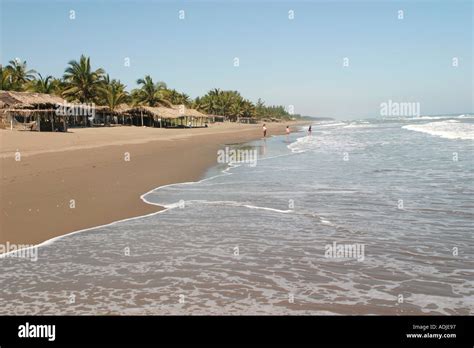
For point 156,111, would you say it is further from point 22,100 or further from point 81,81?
point 22,100

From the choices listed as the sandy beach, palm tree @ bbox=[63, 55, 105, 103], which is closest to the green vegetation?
palm tree @ bbox=[63, 55, 105, 103]

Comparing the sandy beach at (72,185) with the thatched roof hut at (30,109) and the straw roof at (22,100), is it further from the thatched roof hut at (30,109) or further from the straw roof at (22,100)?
the thatched roof hut at (30,109)

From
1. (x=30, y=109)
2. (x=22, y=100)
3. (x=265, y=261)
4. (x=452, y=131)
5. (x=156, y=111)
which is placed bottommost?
(x=265, y=261)

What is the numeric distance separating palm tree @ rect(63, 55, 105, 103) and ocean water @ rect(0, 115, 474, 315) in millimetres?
44850

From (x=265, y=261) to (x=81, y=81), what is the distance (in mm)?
50676

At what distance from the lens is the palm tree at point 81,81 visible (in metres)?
50.8

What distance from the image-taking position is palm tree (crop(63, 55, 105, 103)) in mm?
50812

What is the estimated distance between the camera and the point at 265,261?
6055 mm

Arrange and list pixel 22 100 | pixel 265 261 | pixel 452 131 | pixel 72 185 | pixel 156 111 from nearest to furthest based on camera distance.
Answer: pixel 265 261 < pixel 72 185 < pixel 22 100 < pixel 452 131 < pixel 156 111

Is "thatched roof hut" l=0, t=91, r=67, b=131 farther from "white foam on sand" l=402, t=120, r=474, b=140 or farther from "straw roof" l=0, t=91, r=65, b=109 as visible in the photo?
"white foam on sand" l=402, t=120, r=474, b=140

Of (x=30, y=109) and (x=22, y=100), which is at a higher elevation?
(x=22, y=100)

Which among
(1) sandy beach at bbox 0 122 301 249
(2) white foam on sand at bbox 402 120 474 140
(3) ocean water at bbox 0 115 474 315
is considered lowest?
(3) ocean water at bbox 0 115 474 315

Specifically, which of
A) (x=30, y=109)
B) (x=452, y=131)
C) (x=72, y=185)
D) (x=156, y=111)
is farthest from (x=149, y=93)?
(x=72, y=185)

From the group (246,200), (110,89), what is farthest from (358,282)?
(110,89)
